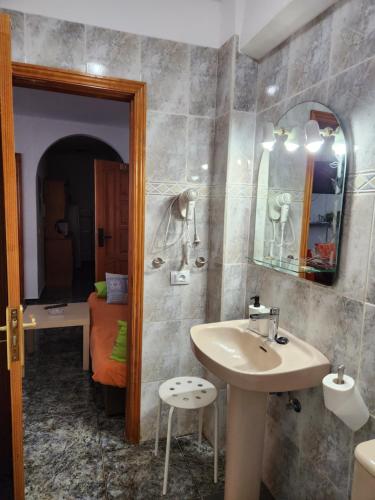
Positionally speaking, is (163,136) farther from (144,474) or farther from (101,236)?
(101,236)

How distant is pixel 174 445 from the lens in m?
2.23

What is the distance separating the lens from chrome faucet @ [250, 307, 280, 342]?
5.30 feet

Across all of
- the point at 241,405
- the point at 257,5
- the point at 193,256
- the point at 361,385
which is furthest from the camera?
the point at 193,256

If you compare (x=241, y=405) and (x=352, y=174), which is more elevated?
(x=352, y=174)

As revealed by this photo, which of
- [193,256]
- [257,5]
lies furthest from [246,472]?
[257,5]

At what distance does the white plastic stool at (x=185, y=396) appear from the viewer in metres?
1.88

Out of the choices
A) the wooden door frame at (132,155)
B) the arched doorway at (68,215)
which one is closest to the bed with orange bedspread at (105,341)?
the wooden door frame at (132,155)

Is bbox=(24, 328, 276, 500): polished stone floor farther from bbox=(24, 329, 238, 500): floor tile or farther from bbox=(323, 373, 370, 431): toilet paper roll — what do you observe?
bbox=(323, 373, 370, 431): toilet paper roll

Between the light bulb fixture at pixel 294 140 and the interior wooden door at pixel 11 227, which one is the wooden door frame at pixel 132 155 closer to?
the interior wooden door at pixel 11 227

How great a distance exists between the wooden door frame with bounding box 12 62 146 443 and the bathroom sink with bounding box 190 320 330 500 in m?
0.54

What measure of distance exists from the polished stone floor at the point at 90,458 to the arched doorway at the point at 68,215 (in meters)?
3.06

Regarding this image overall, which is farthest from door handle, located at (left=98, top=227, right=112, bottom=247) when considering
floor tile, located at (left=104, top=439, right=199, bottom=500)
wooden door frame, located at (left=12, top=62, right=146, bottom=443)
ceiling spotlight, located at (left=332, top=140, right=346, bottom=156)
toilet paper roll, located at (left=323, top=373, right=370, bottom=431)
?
toilet paper roll, located at (left=323, top=373, right=370, bottom=431)

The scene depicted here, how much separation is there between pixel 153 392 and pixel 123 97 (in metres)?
1.80

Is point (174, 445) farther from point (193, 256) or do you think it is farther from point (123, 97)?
point (123, 97)
